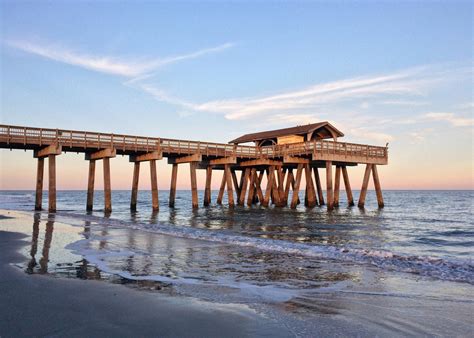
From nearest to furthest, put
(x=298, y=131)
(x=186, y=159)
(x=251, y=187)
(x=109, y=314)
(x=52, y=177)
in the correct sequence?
(x=109, y=314) → (x=52, y=177) → (x=186, y=159) → (x=298, y=131) → (x=251, y=187)

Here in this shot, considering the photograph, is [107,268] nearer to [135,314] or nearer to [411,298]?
[135,314]

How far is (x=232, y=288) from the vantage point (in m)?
6.92

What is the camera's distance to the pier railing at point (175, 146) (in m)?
24.7

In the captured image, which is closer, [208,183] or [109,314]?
[109,314]

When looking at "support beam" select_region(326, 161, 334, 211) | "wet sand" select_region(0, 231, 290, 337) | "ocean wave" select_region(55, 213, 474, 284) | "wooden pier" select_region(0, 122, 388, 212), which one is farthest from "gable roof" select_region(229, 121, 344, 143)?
"wet sand" select_region(0, 231, 290, 337)

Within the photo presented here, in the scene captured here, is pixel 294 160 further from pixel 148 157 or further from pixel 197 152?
pixel 148 157

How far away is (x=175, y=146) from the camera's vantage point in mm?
30984

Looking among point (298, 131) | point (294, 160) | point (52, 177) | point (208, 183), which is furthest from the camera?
point (208, 183)

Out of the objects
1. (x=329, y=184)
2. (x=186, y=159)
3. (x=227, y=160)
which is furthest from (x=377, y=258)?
(x=227, y=160)

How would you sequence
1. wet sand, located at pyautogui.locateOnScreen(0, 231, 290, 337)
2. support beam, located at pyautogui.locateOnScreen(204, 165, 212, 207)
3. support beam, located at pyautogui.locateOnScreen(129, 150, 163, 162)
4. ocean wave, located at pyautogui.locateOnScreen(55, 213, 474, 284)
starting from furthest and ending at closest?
1. support beam, located at pyautogui.locateOnScreen(204, 165, 212, 207)
2. support beam, located at pyautogui.locateOnScreen(129, 150, 163, 162)
3. ocean wave, located at pyautogui.locateOnScreen(55, 213, 474, 284)
4. wet sand, located at pyautogui.locateOnScreen(0, 231, 290, 337)

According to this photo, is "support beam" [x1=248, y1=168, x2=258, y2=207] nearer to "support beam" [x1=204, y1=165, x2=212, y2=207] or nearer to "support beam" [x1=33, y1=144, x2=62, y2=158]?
"support beam" [x1=204, y1=165, x2=212, y2=207]

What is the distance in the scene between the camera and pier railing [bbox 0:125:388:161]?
24.7 meters

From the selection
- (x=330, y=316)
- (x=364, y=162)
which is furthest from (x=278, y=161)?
(x=330, y=316)

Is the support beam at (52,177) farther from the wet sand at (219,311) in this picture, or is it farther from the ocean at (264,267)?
the wet sand at (219,311)
